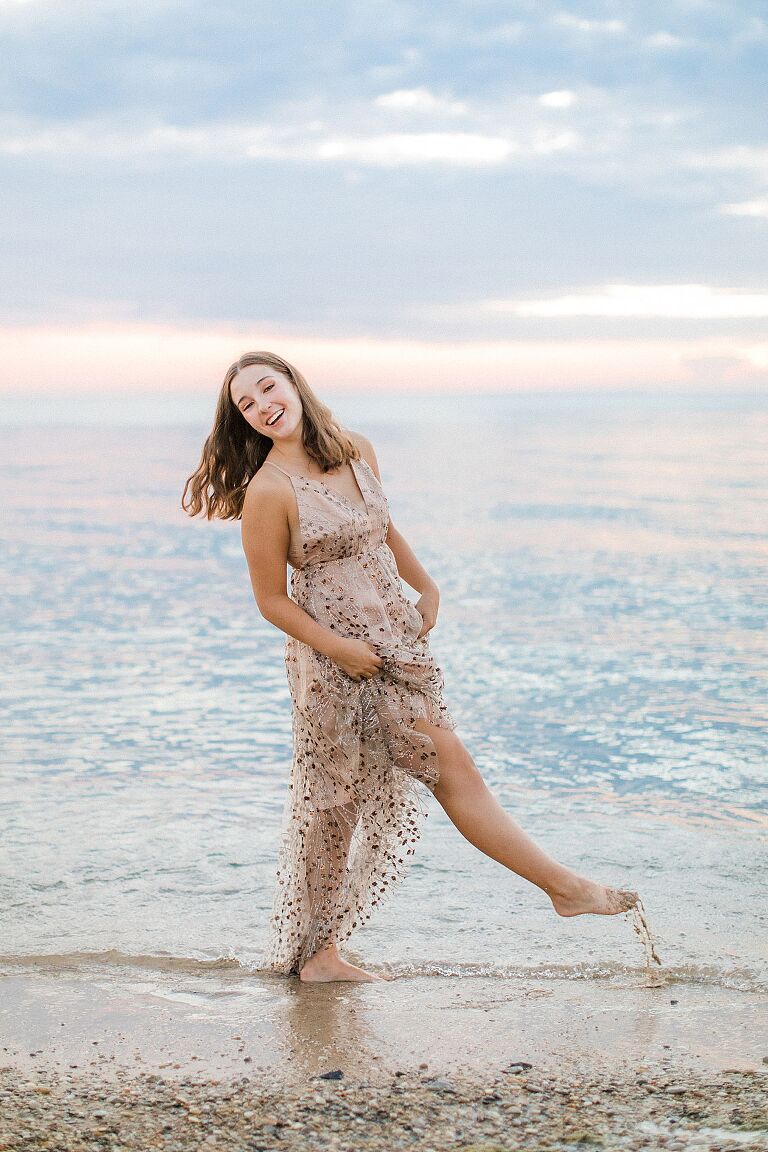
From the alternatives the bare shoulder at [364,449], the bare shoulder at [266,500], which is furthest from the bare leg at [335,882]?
the bare shoulder at [364,449]

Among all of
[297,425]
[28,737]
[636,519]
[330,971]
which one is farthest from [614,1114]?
[636,519]

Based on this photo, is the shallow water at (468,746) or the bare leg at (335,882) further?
the shallow water at (468,746)

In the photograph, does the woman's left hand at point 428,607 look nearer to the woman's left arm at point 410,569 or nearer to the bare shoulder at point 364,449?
the woman's left arm at point 410,569

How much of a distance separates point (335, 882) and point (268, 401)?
1.74 meters

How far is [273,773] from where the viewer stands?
785cm

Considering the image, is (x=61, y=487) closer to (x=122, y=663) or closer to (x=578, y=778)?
(x=122, y=663)

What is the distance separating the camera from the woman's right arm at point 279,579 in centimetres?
410

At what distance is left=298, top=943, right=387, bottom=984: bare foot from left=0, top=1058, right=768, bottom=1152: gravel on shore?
94 centimetres

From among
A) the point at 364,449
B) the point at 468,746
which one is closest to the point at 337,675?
the point at 364,449

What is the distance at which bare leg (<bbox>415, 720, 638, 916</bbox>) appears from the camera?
4188mm

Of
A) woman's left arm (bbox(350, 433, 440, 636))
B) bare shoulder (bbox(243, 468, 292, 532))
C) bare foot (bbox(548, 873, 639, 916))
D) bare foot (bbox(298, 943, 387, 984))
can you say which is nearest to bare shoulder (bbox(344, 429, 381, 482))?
woman's left arm (bbox(350, 433, 440, 636))

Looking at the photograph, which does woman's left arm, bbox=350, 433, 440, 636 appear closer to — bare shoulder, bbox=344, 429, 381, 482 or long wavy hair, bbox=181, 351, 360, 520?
bare shoulder, bbox=344, 429, 381, 482

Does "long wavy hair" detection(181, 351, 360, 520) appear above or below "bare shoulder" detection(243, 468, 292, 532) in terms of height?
above

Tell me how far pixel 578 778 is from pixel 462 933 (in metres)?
2.70
